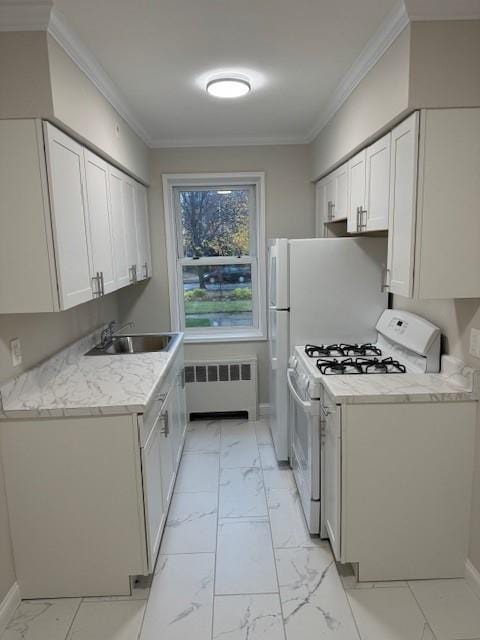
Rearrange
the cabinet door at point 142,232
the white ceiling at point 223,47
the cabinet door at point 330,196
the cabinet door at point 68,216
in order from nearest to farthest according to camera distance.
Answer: the white ceiling at point 223,47 < the cabinet door at point 68,216 < the cabinet door at point 330,196 < the cabinet door at point 142,232

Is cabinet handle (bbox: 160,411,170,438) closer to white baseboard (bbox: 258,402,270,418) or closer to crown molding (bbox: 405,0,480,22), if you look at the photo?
white baseboard (bbox: 258,402,270,418)

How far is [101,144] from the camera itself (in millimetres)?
2439

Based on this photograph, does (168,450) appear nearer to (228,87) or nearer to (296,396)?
(296,396)

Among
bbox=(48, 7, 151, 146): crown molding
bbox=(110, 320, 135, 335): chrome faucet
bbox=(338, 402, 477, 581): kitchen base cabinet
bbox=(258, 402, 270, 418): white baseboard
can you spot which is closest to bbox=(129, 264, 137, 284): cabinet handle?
bbox=(110, 320, 135, 335): chrome faucet

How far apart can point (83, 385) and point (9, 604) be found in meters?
1.00

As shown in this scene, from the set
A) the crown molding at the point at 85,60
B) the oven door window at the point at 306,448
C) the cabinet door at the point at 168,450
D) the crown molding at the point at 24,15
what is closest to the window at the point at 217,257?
the crown molding at the point at 85,60

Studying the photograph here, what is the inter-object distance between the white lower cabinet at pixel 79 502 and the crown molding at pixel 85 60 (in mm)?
1623

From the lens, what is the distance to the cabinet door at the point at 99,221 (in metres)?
2.34

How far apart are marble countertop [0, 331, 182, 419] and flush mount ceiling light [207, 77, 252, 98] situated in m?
1.63

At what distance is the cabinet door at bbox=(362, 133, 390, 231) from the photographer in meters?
2.23

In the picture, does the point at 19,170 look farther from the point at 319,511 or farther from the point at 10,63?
the point at 319,511

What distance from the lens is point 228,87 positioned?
8.27ft

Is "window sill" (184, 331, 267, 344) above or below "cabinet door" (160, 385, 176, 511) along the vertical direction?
above

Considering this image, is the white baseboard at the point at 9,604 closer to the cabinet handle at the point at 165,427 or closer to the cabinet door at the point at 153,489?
the cabinet door at the point at 153,489
